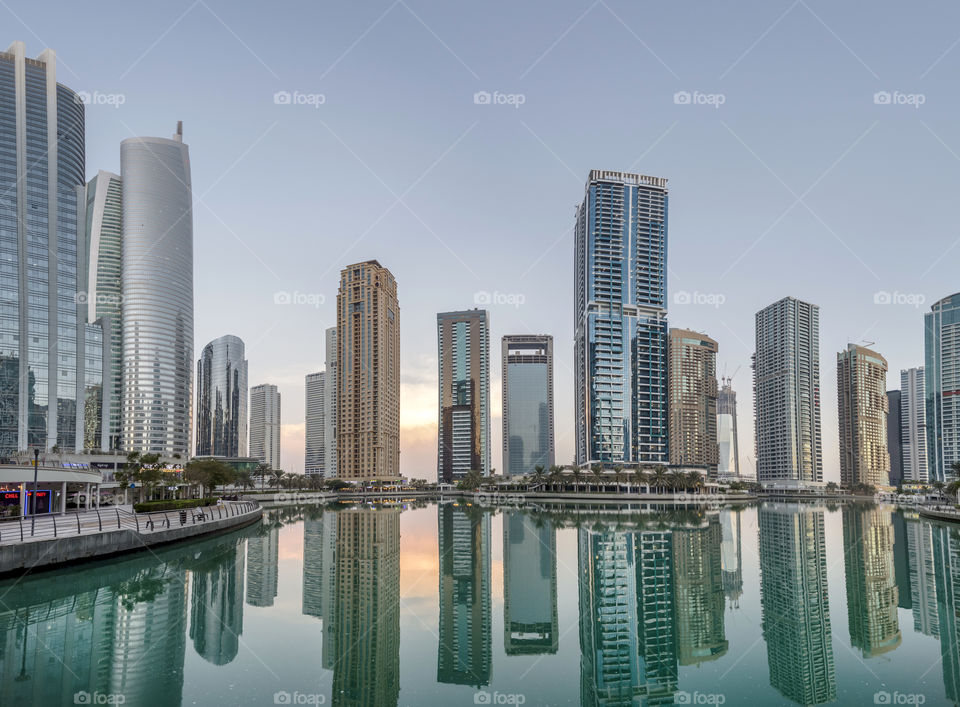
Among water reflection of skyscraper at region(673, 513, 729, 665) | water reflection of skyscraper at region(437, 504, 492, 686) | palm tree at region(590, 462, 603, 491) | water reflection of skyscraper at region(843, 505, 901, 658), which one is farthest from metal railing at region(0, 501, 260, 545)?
palm tree at region(590, 462, 603, 491)

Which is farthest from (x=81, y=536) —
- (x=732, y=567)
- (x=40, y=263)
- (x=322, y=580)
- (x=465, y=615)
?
(x=40, y=263)

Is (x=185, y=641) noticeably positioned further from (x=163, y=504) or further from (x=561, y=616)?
(x=163, y=504)

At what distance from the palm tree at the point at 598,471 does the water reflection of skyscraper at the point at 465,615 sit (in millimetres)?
124875

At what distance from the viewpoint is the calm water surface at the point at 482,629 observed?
19.6 metres

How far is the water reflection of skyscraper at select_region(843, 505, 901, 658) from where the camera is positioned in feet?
85.1

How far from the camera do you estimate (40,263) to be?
147 meters

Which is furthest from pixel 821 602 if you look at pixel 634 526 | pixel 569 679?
pixel 634 526

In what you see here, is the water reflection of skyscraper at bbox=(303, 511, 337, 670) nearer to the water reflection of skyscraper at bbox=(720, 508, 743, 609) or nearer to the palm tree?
the water reflection of skyscraper at bbox=(720, 508, 743, 609)

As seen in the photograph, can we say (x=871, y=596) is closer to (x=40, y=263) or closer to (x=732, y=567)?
(x=732, y=567)

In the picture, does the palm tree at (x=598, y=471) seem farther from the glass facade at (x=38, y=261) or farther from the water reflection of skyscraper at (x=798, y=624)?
the water reflection of skyscraper at (x=798, y=624)

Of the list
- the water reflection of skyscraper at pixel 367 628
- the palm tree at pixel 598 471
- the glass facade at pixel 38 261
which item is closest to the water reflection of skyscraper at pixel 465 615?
the water reflection of skyscraper at pixel 367 628

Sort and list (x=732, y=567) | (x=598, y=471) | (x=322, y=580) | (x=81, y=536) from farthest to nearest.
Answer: (x=598, y=471)
(x=732, y=567)
(x=81, y=536)
(x=322, y=580)

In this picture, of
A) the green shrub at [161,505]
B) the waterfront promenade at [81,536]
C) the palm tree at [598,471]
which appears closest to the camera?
the waterfront promenade at [81,536]

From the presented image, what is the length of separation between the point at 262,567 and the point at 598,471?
149207mm
